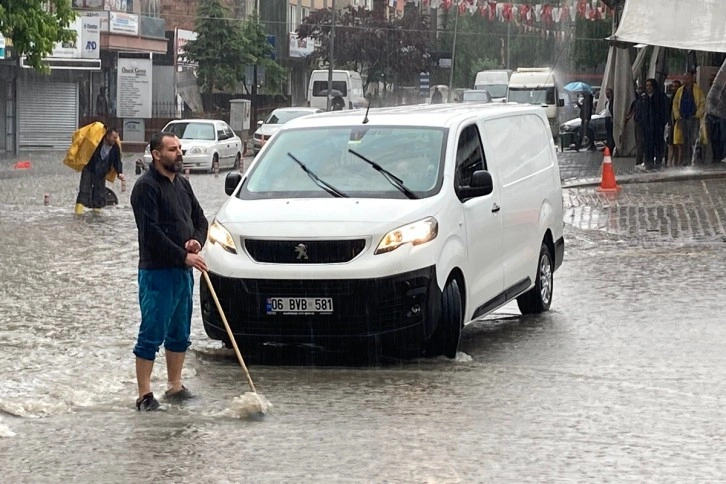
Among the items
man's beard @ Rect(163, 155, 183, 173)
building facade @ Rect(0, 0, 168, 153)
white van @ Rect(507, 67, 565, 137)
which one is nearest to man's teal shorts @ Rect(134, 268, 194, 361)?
man's beard @ Rect(163, 155, 183, 173)

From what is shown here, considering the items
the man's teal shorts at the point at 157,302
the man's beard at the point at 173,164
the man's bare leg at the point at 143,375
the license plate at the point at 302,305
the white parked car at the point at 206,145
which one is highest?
the man's beard at the point at 173,164

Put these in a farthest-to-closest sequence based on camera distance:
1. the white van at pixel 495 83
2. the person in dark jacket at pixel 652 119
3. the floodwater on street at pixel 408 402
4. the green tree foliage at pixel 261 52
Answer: the green tree foliage at pixel 261 52, the white van at pixel 495 83, the person in dark jacket at pixel 652 119, the floodwater on street at pixel 408 402

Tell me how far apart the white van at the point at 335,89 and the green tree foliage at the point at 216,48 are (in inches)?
274

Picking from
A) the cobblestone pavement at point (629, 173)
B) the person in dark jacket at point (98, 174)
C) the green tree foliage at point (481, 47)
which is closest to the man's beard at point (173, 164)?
the person in dark jacket at point (98, 174)

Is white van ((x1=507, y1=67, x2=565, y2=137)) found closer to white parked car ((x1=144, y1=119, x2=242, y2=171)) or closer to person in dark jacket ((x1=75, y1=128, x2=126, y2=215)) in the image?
white parked car ((x1=144, y1=119, x2=242, y2=171))

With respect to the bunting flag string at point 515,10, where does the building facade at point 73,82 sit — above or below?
below

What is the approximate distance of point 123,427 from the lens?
8.15 m

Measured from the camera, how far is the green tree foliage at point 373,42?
81.4 metres

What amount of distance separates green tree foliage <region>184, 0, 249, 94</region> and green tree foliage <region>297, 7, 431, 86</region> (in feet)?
36.2

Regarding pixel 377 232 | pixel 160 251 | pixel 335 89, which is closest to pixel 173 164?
pixel 160 251

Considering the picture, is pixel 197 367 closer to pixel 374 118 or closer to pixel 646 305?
pixel 374 118

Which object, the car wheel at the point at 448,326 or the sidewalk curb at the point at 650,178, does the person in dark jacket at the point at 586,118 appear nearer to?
the sidewalk curb at the point at 650,178

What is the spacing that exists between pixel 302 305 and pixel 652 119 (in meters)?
21.5

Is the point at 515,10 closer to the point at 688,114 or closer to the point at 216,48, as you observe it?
the point at 216,48
